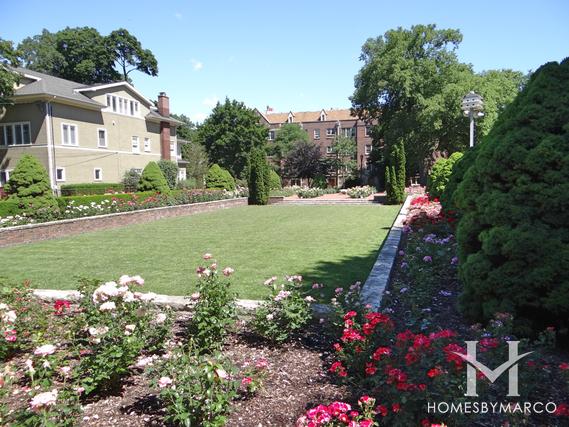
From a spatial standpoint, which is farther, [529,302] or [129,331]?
[529,302]

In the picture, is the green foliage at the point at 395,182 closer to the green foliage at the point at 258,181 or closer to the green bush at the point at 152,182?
the green foliage at the point at 258,181

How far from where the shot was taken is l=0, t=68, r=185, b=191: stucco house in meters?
26.4

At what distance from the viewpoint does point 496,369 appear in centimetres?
279

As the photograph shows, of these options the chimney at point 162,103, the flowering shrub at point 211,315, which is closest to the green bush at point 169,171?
the chimney at point 162,103

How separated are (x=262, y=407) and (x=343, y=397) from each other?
0.58 m

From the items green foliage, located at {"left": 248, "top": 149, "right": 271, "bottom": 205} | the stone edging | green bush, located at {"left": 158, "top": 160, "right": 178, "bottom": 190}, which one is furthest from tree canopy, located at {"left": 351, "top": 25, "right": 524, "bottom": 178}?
the stone edging

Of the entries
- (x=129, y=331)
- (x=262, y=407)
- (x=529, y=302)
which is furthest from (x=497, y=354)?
(x=129, y=331)

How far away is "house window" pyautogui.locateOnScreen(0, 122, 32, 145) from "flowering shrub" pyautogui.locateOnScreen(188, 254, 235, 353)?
1120 inches

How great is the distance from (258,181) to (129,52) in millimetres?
39985

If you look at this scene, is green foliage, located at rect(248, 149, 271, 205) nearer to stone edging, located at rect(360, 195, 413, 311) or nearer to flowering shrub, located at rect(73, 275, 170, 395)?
stone edging, located at rect(360, 195, 413, 311)

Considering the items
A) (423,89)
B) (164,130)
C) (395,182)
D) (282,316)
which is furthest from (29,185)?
(423,89)

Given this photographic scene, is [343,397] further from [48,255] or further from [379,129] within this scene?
[379,129]

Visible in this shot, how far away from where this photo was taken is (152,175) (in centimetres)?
2286

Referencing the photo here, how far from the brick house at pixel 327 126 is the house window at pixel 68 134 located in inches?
1417
